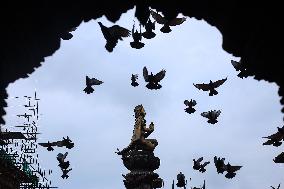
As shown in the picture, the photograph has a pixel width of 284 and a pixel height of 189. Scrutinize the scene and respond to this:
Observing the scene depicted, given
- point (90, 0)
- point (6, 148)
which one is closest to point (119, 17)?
point (90, 0)

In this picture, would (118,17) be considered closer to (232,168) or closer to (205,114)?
(205,114)

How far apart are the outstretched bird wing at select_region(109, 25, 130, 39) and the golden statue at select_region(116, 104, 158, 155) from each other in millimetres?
16494

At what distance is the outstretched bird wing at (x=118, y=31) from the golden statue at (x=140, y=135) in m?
16.5

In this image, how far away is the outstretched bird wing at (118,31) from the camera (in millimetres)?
7127

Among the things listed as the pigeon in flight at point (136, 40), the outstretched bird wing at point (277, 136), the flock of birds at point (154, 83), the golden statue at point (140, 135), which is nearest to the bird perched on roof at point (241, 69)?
the outstretched bird wing at point (277, 136)

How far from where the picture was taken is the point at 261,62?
5.05m

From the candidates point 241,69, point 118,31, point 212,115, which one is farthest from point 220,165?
point 118,31

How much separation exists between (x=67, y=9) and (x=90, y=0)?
0.32 m

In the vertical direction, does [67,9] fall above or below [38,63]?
above

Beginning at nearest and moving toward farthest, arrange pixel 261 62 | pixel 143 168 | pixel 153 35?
pixel 261 62, pixel 153 35, pixel 143 168

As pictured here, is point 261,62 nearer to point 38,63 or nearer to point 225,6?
point 225,6

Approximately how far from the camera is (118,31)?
7.30 meters

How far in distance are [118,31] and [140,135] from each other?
17.2 meters

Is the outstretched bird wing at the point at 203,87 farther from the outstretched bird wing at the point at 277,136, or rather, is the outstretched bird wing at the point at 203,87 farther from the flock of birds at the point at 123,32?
the outstretched bird wing at the point at 277,136
